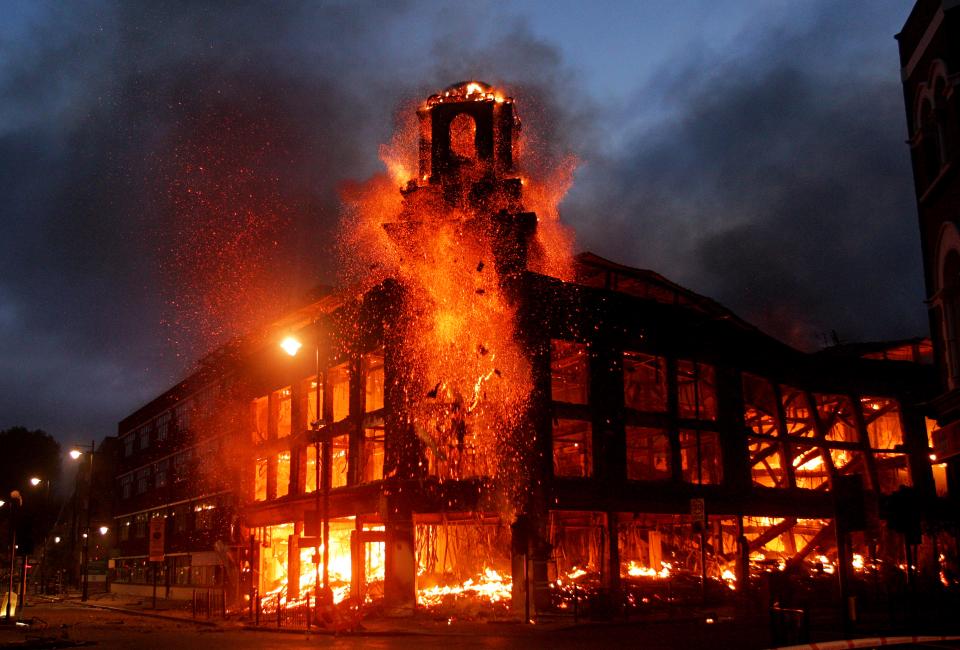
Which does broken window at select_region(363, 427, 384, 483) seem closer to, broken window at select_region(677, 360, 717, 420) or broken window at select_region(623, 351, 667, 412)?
broken window at select_region(623, 351, 667, 412)

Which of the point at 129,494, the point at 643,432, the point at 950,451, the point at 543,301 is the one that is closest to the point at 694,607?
the point at 643,432

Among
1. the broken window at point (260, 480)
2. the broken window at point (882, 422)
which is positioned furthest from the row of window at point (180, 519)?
the broken window at point (882, 422)

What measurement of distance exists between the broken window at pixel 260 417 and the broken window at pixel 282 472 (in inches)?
59.5

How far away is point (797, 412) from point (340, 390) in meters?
24.5

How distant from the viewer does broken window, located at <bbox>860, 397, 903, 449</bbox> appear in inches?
1854

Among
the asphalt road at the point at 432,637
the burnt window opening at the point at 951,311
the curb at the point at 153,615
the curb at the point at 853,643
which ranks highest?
the burnt window opening at the point at 951,311

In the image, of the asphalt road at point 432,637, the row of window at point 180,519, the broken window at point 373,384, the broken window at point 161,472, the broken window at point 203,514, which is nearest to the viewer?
the asphalt road at point 432,637

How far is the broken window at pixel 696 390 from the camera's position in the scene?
39969 mm

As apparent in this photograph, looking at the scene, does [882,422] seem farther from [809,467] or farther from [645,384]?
[645,384]

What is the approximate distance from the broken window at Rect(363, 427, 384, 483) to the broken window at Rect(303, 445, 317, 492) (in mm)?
4186

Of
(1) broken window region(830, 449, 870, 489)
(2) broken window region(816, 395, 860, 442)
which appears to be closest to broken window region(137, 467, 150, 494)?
(2) broken window region(816, 395, 860, 442)

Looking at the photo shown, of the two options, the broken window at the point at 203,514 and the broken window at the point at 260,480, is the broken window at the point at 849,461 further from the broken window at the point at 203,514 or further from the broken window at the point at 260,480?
the broken window at the point at 203,514

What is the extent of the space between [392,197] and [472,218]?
3654mm

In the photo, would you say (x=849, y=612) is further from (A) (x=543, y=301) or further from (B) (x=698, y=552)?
(B) (x=698, y=552)
